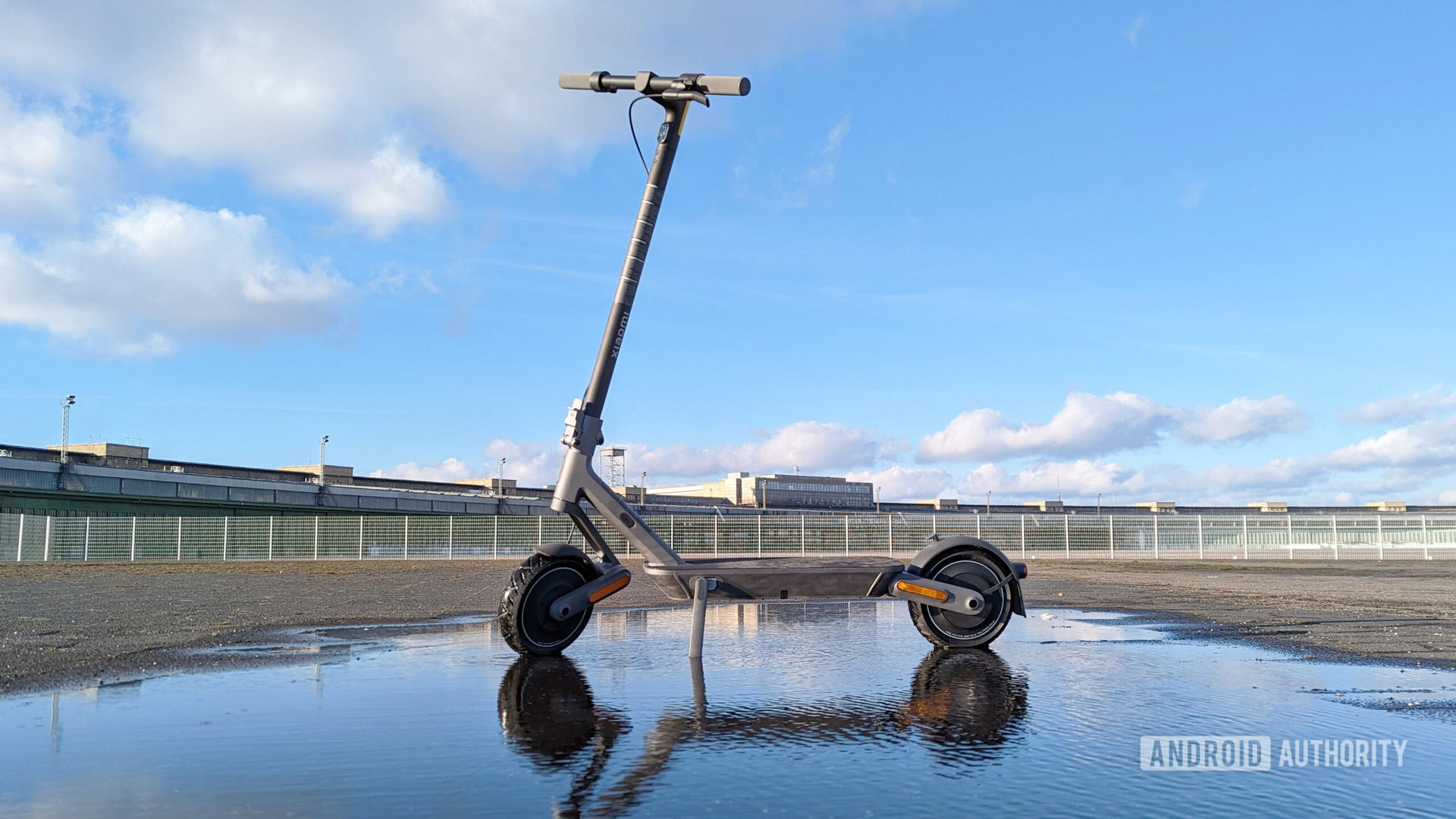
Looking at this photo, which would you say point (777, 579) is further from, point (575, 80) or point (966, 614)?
point (575, 80)

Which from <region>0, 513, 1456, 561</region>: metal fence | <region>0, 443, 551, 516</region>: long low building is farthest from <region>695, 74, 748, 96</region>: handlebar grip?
<region>0, 443, 551, 516</region>: long low building

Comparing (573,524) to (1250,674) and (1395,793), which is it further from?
(1395,793)

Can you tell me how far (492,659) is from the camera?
24.6ft

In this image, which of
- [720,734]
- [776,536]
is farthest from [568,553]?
[776,536]

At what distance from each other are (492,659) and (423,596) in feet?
29.6

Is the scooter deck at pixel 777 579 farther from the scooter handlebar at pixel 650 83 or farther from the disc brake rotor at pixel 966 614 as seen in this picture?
the scooter handlebar at pixel 650 83

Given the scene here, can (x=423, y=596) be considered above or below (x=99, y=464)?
below

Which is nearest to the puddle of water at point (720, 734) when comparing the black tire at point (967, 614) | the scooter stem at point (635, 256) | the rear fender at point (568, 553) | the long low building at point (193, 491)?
the black tire at point (967, 614)

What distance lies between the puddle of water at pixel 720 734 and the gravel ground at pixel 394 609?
116 cm

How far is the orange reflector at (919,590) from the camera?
7.91 m

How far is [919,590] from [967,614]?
19.2 inches

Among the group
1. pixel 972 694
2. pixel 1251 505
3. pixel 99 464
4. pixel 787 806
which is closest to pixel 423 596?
pixel 972 694

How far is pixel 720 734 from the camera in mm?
4809

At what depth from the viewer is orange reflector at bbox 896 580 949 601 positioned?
311 inches
